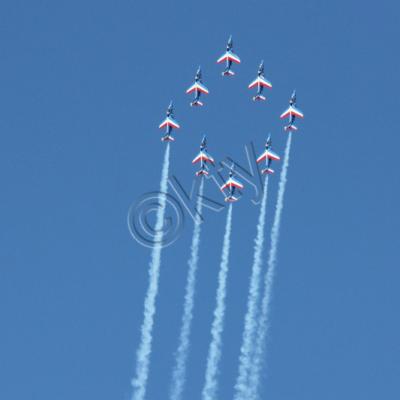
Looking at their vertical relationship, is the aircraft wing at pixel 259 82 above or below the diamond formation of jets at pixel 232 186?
above

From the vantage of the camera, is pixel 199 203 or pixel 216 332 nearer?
pixel 216 332

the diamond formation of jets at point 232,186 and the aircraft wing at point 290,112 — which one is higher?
the aircraft wing at point 290,112

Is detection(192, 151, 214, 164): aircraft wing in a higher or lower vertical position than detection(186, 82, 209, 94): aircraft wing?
lower

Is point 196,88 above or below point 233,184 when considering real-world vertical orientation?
above

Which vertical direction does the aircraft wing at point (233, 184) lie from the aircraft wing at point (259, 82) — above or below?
below

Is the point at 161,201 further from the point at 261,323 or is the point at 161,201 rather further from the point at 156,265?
the point at 261,323

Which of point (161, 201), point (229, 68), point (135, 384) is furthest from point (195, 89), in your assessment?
point (135, 384)

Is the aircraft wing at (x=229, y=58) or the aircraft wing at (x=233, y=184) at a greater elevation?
the aircraft wing at (x=229, y=58)

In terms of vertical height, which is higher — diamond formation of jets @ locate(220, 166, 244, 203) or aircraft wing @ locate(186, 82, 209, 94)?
aircraft wing @ locate(186, 82, 209, 94)

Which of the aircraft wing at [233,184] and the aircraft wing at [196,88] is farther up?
the aircraft wing at [196,88]

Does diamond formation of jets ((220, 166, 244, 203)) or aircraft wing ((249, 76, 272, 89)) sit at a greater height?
aircraft wing ((249, 76, 272, 89))

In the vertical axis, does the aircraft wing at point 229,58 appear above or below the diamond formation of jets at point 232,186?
above

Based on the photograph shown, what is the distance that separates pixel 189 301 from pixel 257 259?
24.0ft

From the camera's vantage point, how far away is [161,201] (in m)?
136
